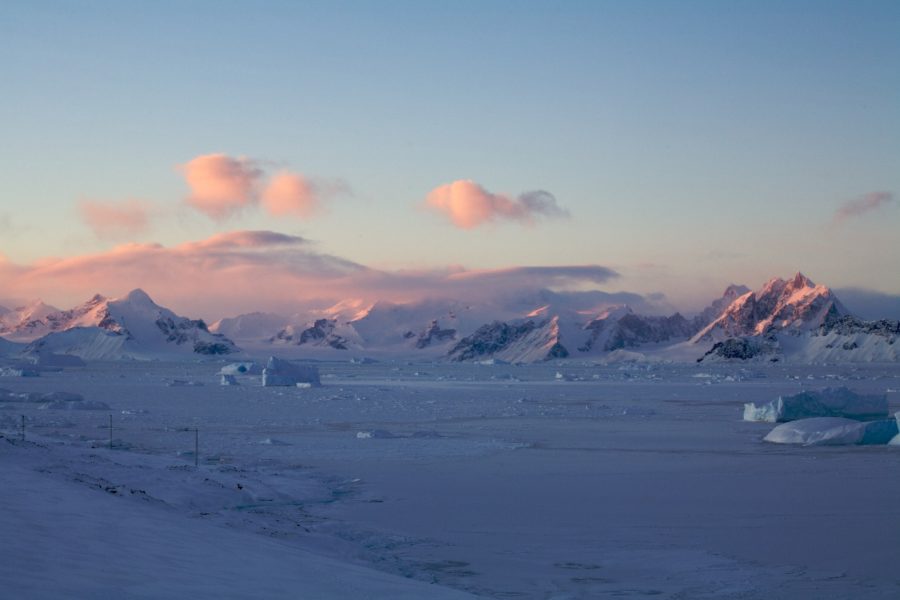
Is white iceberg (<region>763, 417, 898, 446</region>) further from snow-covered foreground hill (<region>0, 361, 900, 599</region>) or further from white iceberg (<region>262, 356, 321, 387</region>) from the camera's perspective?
white iceberg (<region>262, 356, 321, 387</region>)

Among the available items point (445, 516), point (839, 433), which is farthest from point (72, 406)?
point (445, 516)

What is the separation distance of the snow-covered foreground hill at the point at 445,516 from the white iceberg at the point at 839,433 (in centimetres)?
67

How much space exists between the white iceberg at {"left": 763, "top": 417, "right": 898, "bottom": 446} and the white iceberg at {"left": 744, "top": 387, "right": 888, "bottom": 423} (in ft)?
18.6

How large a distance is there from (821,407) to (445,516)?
17687 mm

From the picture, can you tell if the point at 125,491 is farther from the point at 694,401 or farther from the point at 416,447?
the point at 694,401

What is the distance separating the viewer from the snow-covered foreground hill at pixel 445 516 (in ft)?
24.7

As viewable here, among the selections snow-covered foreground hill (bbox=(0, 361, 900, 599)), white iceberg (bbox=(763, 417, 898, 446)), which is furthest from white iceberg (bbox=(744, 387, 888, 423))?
white iceberg (bbox=(763, 417, 898, 446))

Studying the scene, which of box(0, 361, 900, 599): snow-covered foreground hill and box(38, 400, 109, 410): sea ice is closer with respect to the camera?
box(0, 361, 900, 599): snow-covered foreground hill

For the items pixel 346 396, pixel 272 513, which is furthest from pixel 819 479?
pixel 346 396

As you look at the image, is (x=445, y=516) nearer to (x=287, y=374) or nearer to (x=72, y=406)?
(x=72, y=406)

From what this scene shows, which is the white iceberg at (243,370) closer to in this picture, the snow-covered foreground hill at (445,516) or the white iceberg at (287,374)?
the white iceberg at (287,374)

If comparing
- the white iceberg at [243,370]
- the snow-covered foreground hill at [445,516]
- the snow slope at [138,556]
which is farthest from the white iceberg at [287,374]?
the snow slope at [138,556]

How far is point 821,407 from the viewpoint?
87.7ft

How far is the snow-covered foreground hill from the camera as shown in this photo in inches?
296
